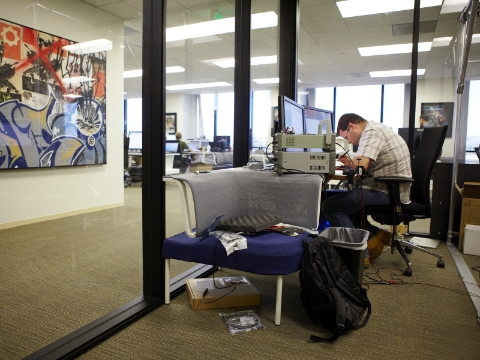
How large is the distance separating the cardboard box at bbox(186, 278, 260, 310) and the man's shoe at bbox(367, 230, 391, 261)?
129cm

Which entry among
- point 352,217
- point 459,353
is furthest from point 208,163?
point 459,353

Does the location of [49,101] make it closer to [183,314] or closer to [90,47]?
[90,47]

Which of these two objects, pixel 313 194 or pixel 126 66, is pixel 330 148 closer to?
pixel 313 194

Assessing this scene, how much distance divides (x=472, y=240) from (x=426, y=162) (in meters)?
1.14

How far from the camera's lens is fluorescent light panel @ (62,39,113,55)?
11.9 feet

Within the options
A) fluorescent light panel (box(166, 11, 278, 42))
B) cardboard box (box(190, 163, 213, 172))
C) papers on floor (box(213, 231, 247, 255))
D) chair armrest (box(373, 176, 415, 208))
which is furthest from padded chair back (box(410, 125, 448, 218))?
fluorescent light panel (box(166, 11, 278, 42))

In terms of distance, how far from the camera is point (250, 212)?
2453 millimetres

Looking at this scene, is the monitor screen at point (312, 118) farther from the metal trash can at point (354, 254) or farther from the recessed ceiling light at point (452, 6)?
the recessed ceiling light at point (452, 6)

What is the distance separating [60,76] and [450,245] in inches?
167

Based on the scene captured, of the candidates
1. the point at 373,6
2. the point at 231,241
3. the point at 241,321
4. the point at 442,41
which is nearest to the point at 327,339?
the point at 241,321

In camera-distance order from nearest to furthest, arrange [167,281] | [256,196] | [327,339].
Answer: [327,339] < [167,281] < [256,196]

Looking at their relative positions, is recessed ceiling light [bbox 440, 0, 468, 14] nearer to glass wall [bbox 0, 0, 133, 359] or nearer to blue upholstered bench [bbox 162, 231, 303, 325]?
glass wall [bbox 0, 0, 133, 359]

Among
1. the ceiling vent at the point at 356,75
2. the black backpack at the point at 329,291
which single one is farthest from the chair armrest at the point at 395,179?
the ceiling vent at the point at 356,75

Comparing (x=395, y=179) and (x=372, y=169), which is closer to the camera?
(x=395, y=179)
